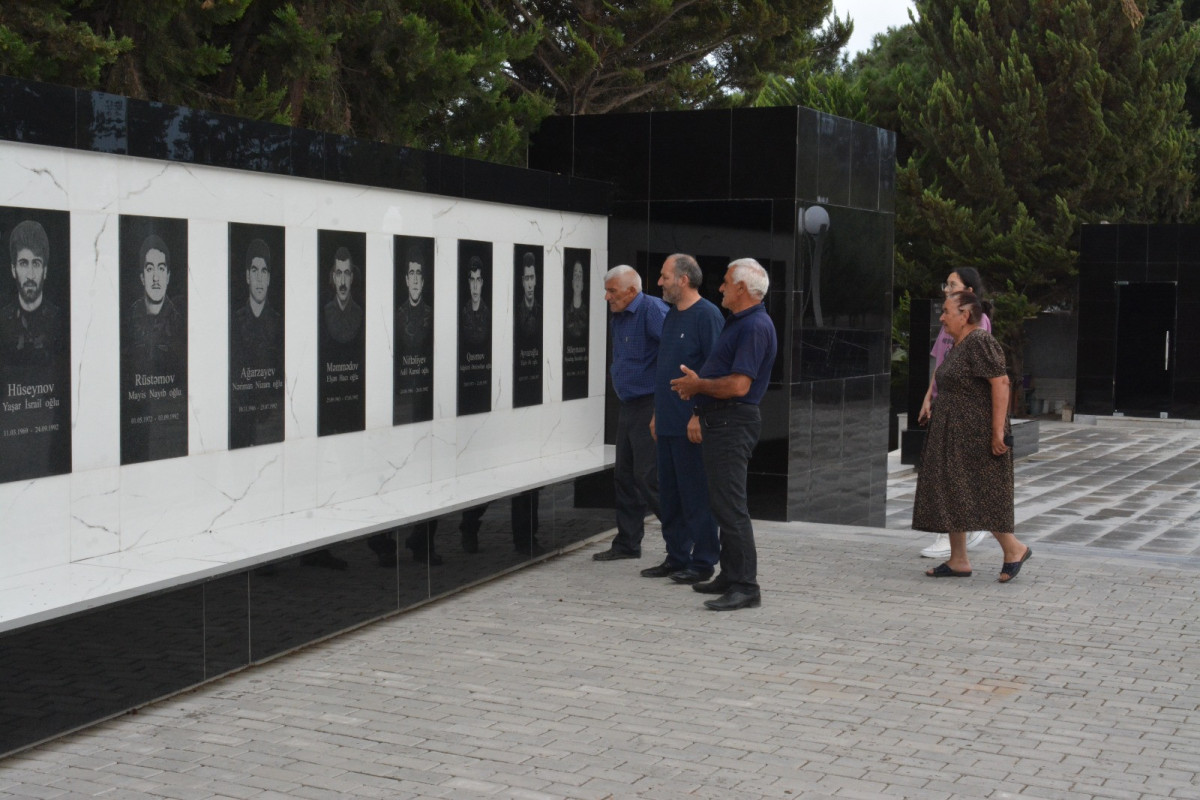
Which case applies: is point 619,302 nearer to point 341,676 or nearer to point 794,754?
point 341,676

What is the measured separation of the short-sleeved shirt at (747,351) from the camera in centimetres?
730

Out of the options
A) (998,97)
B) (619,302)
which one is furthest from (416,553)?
(998,97)

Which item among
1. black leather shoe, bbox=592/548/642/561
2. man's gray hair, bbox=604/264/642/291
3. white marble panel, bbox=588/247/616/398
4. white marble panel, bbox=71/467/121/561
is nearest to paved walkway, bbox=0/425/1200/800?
black leather shoe, bbox=592/548/642/561

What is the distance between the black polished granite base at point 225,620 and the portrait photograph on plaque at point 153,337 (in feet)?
3.01

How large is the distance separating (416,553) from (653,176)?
4.48m

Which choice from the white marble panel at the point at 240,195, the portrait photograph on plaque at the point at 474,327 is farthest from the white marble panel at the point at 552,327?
the white marble panel at the point at 240,195

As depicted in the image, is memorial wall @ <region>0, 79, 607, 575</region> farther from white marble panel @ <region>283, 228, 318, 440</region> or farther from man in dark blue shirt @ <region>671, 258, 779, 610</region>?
man in dark blue shirt @ <region>671, 258, 779, 610</region>

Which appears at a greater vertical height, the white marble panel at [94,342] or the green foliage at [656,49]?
the green foliage at [656,49]

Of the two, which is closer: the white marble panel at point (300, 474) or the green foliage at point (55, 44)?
the white marble panel at point (300, 474)

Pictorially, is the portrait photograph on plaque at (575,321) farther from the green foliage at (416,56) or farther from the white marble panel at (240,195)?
the green foliage at (416,56)

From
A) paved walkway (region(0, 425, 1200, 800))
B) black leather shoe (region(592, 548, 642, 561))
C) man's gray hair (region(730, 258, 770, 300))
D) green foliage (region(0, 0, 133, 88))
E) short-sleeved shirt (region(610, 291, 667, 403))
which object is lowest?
paved walkway (region(0, 425, 1200, 800))

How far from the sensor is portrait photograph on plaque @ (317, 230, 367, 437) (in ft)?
26.2

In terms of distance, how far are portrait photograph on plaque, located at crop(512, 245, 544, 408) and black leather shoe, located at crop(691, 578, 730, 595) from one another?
2.60m

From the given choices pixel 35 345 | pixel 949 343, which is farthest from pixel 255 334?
pixel 949 343
